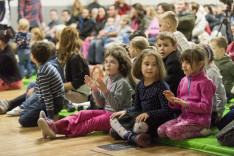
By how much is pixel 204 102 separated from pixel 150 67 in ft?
1.96

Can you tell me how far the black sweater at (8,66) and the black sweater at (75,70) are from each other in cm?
246

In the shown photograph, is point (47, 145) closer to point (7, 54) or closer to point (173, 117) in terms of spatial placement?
point (173, 117)

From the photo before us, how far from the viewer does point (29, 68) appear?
9.70 meters

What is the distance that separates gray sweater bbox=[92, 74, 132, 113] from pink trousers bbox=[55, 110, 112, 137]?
0.13m

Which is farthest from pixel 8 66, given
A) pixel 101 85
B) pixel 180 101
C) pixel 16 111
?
pixel 180 101

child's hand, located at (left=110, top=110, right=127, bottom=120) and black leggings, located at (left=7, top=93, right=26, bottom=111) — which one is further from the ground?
child's hand, located at (left=110, top=110, right=127, bottom=120)

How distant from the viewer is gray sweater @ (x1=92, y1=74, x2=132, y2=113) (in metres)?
4.65

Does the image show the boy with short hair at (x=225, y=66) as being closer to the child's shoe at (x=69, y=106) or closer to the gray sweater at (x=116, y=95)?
the gray sweater at (x=116, y=95)

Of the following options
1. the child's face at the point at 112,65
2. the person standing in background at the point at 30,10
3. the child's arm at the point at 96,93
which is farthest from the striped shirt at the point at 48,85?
the person standing in background at the point at 30,10

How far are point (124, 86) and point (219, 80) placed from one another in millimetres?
999

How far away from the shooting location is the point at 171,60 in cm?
473

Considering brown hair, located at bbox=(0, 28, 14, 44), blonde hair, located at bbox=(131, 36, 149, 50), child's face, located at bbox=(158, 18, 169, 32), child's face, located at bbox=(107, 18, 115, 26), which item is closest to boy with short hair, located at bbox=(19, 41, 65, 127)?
blonde hair, located at bbox=(131, 36, 149, 50)

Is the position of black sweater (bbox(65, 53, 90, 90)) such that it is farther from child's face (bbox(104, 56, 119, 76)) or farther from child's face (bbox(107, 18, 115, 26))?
child's face (bbox(107, 18, 115, 26))

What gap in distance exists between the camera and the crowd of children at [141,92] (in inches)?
166
